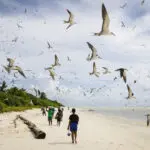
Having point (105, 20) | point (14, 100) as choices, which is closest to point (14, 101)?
point (14, 100)

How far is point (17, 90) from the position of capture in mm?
145750

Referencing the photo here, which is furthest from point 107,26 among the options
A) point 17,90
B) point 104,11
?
point 17,90

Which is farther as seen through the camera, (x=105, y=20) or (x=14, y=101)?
(x=14, y=101)

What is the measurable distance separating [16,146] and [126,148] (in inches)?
266

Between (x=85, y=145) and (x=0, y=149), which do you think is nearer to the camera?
(x=0, y=149)

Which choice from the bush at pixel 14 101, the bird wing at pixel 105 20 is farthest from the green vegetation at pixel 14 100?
the bird wing at pixel 105 20

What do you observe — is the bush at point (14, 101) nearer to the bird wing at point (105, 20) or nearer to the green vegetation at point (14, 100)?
the green vegetation at point (14, 100)

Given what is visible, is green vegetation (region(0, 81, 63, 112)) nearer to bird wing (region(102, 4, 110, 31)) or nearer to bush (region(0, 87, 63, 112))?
bush (region(0, 87, 63, 112))

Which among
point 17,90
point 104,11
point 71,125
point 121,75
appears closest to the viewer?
point 104,11

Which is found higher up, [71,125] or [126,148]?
[71,125]

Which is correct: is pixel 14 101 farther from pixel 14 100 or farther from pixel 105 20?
pixel 105 20

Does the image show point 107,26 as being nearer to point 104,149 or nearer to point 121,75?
point 121,75

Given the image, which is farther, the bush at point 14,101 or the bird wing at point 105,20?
the bush at point 14,101

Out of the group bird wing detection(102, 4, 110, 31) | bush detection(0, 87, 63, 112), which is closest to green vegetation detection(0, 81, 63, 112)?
bush detection(0, 87, 63, 112)
